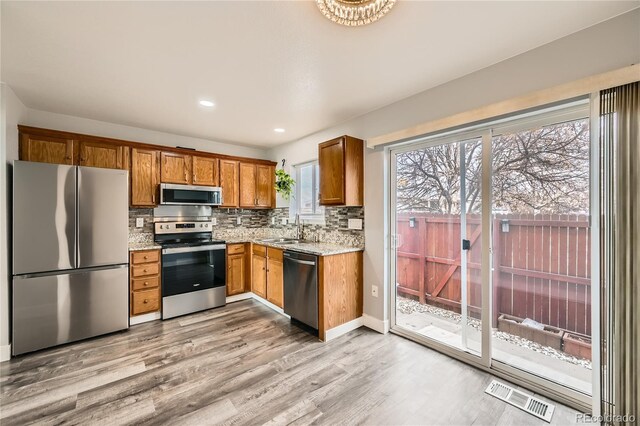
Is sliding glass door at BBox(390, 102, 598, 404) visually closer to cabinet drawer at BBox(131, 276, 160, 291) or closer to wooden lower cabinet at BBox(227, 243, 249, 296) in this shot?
wooden lower cabinet at BBox(227, 243, 249, 296)

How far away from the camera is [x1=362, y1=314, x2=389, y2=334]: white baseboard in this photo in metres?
3.01

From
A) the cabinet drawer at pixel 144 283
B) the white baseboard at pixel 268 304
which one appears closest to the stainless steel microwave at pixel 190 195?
the cabinet drawer at pixel 144 283

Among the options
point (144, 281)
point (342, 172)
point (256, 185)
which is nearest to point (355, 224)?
point (342, 172)

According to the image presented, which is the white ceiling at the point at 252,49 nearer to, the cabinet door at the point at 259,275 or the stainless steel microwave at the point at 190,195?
the stainless steel microwave at the point at 190,195

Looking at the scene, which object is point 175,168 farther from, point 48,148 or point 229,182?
point 48,148

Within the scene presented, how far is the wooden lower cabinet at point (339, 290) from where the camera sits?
112 inches

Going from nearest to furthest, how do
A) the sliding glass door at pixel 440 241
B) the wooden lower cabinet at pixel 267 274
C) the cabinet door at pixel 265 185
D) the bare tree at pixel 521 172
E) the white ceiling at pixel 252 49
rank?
the white ceiling at pixel 252 49
the bare tree at pixel 521 172
the sliding glass door at pixel 440 241
the wooden lower cabinet at pixel 267 274
the cabinet door at pixel 265 185

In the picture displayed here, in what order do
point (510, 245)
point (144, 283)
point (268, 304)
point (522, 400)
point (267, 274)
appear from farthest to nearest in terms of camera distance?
point (268, 304)
point (267, 274)
point (144, 283)
point (510, 245)
point (522, 400)

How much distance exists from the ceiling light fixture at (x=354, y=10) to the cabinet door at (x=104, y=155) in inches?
125

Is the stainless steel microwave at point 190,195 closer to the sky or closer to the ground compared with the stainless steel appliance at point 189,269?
closer to the sky

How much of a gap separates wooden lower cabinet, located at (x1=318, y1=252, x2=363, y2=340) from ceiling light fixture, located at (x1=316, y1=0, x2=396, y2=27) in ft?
6.82

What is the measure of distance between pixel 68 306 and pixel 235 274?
1.88m

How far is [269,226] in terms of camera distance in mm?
4996

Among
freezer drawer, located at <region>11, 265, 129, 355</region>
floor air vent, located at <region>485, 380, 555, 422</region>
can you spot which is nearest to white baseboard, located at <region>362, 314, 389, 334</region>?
floor air vent, located at <region>485, 380, 555, 422</region>
